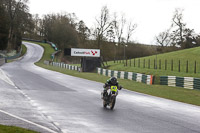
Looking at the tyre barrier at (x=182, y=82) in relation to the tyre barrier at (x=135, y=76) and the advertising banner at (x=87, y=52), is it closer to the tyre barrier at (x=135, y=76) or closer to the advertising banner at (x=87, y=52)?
the tyre barrier at (x=135, y=76)

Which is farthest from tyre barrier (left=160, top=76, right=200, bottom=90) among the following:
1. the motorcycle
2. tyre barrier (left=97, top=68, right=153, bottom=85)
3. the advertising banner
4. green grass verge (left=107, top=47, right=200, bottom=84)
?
the advertising banner

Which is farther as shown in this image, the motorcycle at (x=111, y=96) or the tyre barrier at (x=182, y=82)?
the tyre barrier at (x=182, y=82)

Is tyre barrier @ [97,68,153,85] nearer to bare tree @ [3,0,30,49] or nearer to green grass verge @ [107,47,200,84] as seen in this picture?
green grass verge @ [107,47,200,84]

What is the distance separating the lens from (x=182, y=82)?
27688 millimetres

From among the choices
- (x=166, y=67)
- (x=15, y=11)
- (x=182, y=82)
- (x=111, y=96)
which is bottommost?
(x=182, y=82)

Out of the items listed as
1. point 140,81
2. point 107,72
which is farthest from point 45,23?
point 140,81

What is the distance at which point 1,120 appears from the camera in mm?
9125

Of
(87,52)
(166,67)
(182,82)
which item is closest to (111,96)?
(182,82)

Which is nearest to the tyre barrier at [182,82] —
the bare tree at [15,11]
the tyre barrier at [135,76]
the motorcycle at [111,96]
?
the tyre barrier at [135,76]

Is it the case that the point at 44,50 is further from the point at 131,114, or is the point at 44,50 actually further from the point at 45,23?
the point at 131,114

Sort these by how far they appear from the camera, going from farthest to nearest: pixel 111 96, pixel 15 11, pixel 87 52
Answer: pixel 15 11 → pixel 87 52 → pixel 111 96

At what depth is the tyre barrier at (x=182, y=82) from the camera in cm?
2592

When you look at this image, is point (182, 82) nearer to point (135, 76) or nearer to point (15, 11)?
point (135, 76)

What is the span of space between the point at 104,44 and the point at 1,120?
68.9 m
